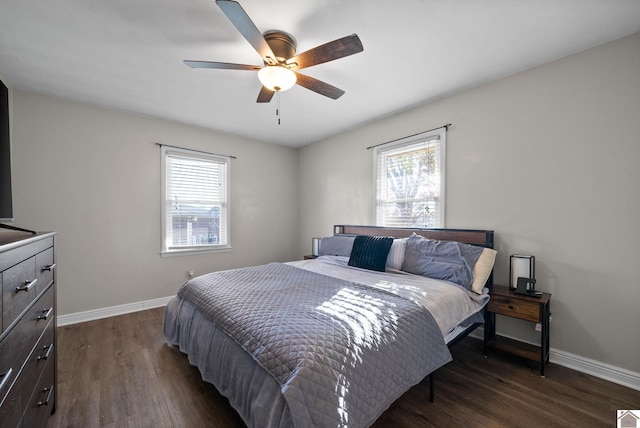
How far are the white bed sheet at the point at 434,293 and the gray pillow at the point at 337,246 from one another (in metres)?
0.60

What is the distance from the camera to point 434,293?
1990 mm

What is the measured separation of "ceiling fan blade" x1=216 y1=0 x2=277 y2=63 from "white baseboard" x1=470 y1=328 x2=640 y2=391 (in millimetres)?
3348

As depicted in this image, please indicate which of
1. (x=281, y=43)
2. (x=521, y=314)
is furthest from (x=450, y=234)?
(x=281, y=43)

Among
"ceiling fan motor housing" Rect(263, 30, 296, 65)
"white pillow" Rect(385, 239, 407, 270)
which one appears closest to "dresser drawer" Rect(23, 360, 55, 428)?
"ceiling fan motor housing" Rect(263, 30, 296, 65)

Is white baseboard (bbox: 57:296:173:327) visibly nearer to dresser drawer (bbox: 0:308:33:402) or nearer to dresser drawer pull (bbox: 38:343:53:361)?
dresser drawer pull (bbox: 38:343:53:361)

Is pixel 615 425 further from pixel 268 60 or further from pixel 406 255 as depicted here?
pixel 268 60

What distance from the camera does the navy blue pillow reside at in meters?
2.72

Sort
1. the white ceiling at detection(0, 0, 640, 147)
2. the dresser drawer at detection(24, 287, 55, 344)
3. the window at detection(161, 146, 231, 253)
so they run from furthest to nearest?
the window at detection(161, 146, 231, 253) < the white ceiling at detection(0, 0, 640, 147) < the dresser drawer at detection(24, 287, 55, 344)

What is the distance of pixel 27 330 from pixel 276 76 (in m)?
2.00

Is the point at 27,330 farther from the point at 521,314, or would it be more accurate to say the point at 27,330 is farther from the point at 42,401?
the point at 521,314

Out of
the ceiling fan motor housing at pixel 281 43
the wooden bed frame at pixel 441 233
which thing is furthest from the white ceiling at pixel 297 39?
the wooden bed frame at pixel 441 233

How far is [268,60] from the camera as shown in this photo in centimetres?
192

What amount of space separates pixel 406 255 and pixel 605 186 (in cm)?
162

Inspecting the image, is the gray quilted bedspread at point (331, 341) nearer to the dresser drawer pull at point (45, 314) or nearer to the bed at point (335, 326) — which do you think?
the bed at point (335, 326)
